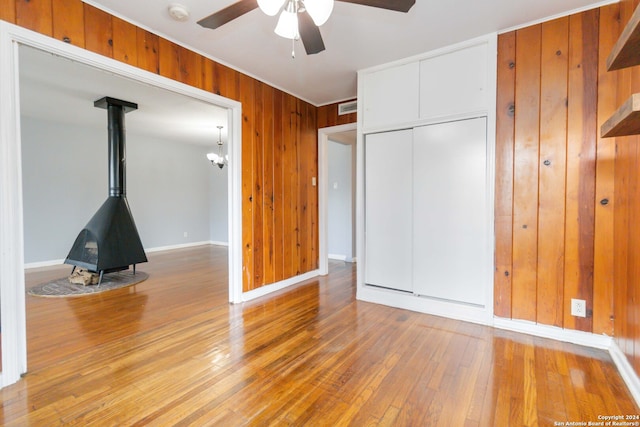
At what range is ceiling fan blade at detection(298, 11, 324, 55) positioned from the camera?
71.9 inches

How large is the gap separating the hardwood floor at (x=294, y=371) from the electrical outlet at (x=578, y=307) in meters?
0.25

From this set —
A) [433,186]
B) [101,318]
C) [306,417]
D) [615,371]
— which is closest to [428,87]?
[433,186]

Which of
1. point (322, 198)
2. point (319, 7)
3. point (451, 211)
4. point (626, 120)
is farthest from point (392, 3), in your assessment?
point (322, 198)

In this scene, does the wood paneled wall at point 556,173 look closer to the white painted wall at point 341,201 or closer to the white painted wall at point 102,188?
the white painted wall at point 341,201

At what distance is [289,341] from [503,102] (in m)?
2.72

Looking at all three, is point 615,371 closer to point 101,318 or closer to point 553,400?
point 553,400

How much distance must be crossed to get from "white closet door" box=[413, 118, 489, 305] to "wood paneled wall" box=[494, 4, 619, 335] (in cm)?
15

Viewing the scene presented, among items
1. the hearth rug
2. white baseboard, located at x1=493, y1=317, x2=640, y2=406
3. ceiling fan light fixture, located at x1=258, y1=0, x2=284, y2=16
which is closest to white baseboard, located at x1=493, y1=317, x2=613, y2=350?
white baseboard, located at x1=493, y1=317, x2=640, y2=406

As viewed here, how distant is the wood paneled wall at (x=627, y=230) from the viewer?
181 cm

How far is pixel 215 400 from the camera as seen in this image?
1674mm

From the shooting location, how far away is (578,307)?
2.32 m

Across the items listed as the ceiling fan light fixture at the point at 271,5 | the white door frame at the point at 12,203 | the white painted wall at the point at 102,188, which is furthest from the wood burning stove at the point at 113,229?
the ceiling fan light fixture at the point at 271,5

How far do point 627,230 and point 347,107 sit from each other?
10.5ft

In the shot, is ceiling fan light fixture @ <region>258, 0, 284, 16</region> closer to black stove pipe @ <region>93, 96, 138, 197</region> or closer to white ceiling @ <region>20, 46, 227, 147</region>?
white ceiling @ <region>20, 46, 227, 147</region>
